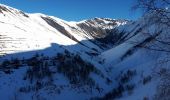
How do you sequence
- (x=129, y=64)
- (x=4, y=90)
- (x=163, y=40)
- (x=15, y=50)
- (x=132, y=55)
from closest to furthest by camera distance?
1. (x=163, y=40)
2. (x=4, y=90)
3. (x=15, y=50)
4. (x=129, y=64)
5. (x=132, y=55)

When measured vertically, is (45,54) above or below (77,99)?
above

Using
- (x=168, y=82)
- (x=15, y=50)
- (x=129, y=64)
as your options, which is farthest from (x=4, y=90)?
(x=168, y=82)

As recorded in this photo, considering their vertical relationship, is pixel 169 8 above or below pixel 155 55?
above

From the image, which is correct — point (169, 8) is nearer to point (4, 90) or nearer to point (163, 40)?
point (163, 40)

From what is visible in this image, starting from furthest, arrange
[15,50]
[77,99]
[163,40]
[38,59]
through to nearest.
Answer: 1. [15,50]
2. [38,59]
3. [77,99]
4. [163,40]

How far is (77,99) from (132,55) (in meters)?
30.4

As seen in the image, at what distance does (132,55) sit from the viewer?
82.4 meters

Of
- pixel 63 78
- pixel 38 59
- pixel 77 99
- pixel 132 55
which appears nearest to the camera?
pixel 77 99

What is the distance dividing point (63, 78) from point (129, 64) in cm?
2045

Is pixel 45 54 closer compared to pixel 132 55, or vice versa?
pixel 45 54

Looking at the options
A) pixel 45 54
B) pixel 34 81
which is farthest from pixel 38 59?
pixel 34 81

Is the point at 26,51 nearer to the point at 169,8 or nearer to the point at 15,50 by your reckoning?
the point at 15,50

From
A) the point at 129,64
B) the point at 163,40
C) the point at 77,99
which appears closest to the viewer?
the point at 163,40

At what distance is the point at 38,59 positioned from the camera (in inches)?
2667
